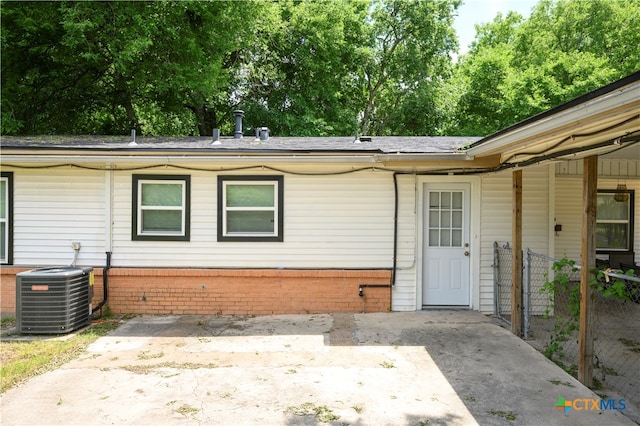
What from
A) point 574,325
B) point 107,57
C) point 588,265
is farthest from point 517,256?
point 107,57

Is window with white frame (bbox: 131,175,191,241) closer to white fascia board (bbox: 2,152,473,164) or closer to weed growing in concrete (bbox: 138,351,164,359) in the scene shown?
white fascia board (bbox: 2,152,473,164)

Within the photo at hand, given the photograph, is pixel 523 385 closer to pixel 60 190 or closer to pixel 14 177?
pixel 60 190

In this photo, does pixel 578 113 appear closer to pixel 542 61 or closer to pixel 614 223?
pixel 614 223

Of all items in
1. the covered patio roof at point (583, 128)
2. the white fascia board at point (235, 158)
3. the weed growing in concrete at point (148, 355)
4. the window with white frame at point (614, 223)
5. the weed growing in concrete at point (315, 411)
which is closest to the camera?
the covered patio roof at point (583, 128)

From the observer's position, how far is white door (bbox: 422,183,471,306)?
7.09m

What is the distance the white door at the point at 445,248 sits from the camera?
7086 millimetres

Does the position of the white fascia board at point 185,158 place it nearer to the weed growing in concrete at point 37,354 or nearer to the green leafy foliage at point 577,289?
the weed growing in concrete at point 37,354

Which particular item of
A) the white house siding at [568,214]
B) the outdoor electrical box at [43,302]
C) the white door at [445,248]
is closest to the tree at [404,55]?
the white house siding at [568,214]

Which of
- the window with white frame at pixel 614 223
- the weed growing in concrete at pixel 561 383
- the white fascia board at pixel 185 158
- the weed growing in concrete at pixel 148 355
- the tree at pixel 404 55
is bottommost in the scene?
the weed growing in concrete at pixel 148 355

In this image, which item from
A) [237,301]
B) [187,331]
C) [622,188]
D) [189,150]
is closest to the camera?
[187,331]

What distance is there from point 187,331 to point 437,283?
4.13 meters

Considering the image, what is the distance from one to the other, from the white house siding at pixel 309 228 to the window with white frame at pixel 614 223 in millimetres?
5897

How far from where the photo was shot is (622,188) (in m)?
9.25

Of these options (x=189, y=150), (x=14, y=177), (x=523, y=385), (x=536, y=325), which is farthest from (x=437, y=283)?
(x=14, y=177)
